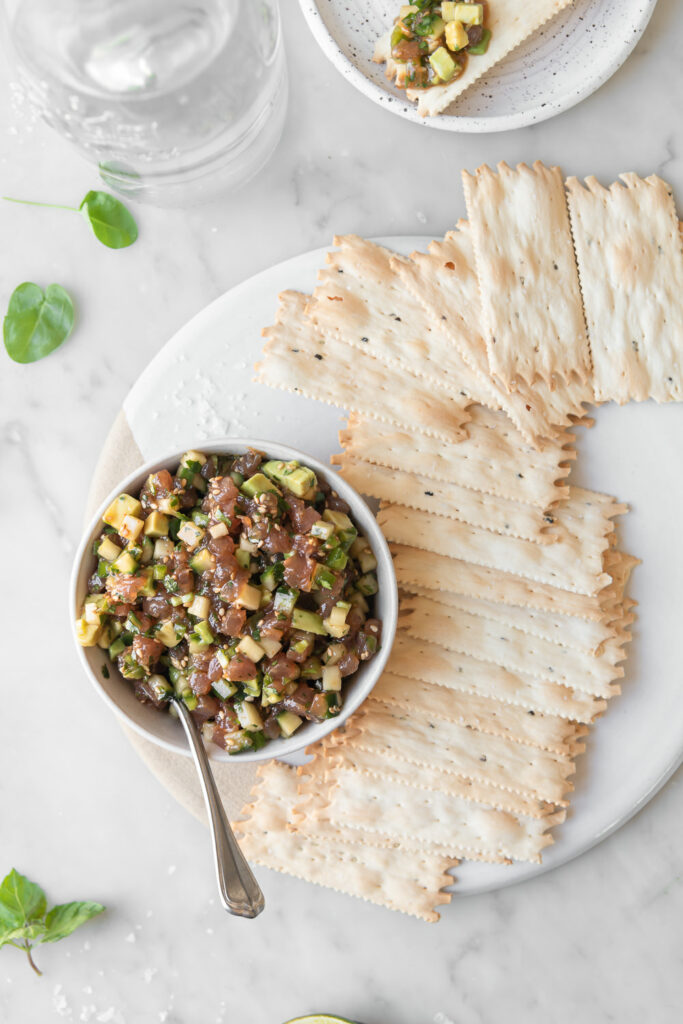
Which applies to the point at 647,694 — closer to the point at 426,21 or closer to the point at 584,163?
the point at 584,163

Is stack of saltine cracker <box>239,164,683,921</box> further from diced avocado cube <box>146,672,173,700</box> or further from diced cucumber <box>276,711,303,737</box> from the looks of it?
diced avocado cube <box>146,672,173,700</box>

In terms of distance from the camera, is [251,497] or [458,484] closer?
[251,497]

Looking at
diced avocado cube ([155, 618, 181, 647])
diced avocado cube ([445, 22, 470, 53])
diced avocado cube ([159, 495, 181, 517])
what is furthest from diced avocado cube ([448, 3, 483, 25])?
diced avocado cube ([155, 618, 181, 647])

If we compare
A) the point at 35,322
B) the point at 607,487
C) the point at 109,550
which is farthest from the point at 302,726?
the point at 35,322

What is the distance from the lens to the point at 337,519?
2508mm

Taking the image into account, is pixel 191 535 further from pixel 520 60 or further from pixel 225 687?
pixel 520 60

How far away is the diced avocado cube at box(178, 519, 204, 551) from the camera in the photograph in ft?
8.02

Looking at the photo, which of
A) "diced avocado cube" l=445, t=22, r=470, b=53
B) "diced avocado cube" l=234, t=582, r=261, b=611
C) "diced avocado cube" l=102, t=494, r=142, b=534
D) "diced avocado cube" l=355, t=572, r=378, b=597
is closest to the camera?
"diced avocado cube" l=234, t=582, r=261, b=611

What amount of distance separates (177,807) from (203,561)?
1.19 metres

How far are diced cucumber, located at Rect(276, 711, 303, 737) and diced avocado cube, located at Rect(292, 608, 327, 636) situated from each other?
0.87 ft

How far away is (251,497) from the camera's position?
8.02 feet

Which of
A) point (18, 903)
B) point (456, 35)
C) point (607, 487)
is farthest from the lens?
point (18, 903)

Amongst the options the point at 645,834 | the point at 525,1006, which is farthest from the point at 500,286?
the point at 525,1006

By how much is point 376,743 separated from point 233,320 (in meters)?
1.48
